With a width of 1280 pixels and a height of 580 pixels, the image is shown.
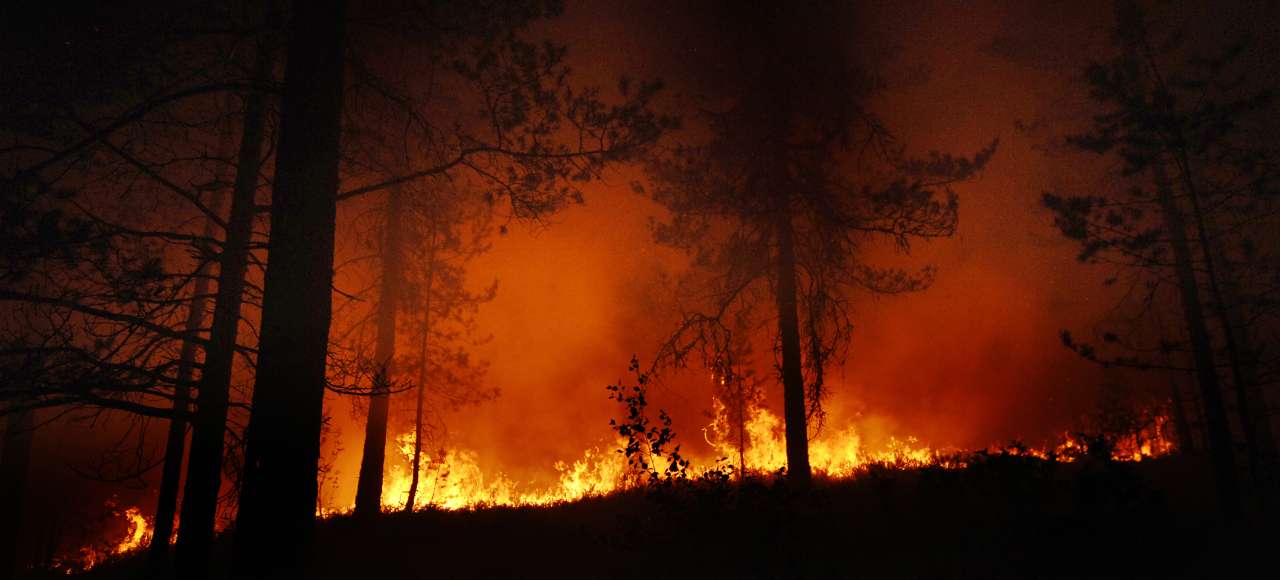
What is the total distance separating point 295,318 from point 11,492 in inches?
586

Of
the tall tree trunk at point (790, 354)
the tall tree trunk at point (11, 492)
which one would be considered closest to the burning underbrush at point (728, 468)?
the tall tree trunk at point (790, 354)

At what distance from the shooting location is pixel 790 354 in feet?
38.2

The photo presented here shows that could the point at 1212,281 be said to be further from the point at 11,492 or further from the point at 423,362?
the point at 11,492

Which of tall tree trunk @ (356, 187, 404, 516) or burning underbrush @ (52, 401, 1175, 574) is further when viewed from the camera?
tall tree trunk @ (356, 187, 404, 516)

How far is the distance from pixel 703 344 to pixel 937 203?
5233mm

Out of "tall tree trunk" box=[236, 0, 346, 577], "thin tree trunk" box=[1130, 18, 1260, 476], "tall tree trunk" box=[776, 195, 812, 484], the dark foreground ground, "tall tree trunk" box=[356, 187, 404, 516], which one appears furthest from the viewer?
"tall tree trunk" box=[356, 187, 404, 516]

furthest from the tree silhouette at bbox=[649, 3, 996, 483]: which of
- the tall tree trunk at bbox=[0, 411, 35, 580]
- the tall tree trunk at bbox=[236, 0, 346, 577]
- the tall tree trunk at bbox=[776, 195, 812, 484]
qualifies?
the tall tree trunk at bbox=[0, 411, 35, 580]

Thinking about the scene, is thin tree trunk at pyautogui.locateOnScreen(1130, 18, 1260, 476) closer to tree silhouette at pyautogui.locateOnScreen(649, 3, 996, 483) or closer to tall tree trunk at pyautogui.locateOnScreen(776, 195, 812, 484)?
tree silhouette at pyautogui.locateOnScreen(649, 3, 996, 483)

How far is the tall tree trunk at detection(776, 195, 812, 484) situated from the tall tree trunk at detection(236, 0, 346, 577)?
8193 mm

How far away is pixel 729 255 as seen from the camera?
12555mm

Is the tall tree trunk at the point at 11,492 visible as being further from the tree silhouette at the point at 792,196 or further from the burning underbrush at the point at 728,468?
the tree silhouette at the point at 792,196

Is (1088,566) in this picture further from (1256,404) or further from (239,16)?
(1256,404)

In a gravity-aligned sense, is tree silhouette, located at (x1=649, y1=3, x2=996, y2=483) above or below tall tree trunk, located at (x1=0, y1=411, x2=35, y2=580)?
above

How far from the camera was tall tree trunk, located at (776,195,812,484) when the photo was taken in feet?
36.4
